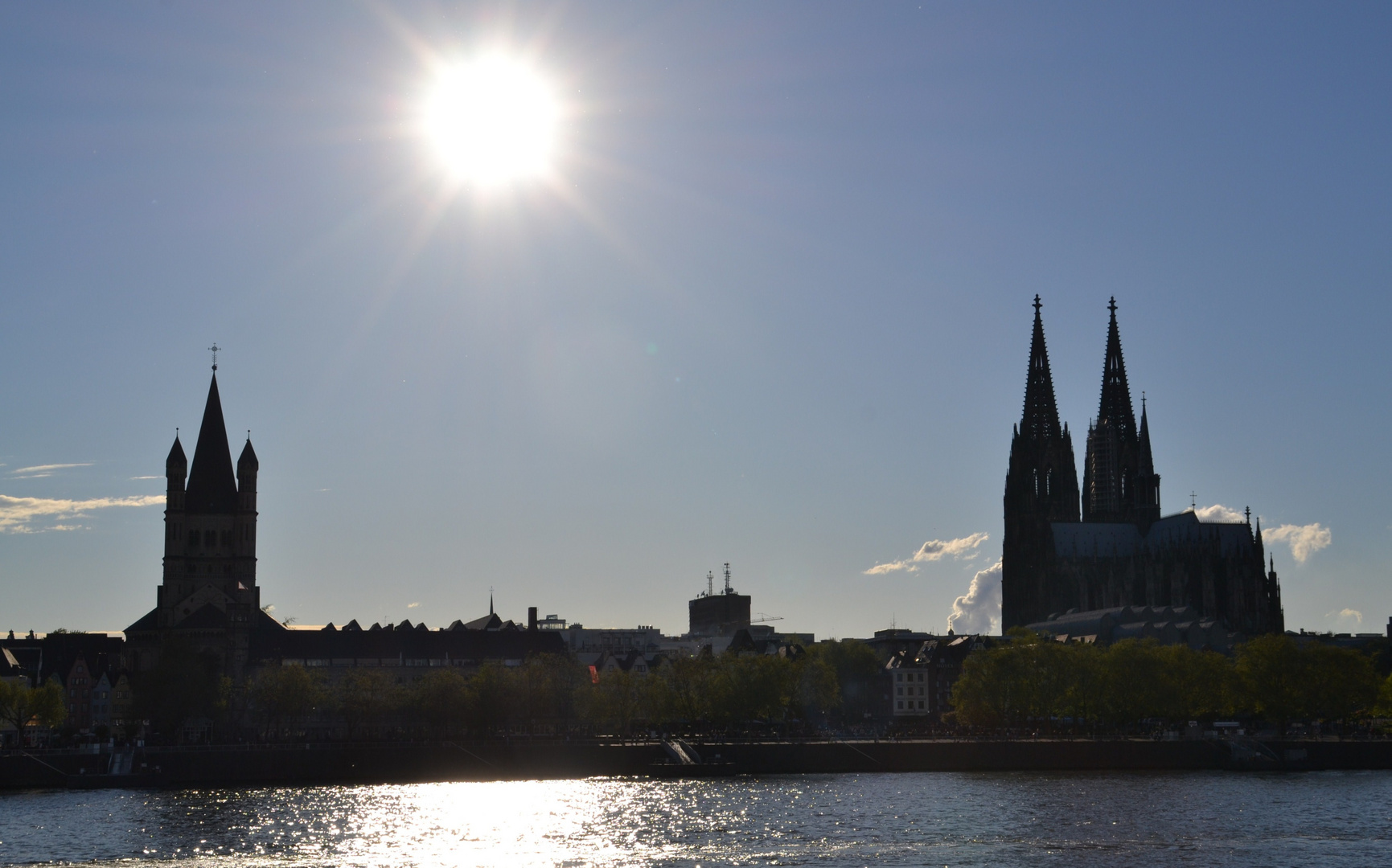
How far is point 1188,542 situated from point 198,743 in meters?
118

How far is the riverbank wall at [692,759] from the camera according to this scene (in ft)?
378

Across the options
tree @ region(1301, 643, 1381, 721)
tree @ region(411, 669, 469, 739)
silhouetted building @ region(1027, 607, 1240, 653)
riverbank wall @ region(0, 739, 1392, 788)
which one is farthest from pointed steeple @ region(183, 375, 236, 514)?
tree @ region(1301, 643, 1381, 721)

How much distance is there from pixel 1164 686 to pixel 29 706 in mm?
90776

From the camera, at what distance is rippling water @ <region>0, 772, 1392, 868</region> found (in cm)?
7238

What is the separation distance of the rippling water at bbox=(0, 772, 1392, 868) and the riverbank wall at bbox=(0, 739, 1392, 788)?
6.09 meters

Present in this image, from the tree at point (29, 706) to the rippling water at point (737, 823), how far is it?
29.8 m

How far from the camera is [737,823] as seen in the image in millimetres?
84062

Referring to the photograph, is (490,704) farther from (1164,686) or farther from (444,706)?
(1164,686)

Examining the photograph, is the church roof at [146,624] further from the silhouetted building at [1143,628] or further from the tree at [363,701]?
the silhouetted building at [1143,628]

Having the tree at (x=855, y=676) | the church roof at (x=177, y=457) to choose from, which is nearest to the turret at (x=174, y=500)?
the church roof at (x=177, y=457)

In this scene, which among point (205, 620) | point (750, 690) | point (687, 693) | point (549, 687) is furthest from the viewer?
point (205, 620)

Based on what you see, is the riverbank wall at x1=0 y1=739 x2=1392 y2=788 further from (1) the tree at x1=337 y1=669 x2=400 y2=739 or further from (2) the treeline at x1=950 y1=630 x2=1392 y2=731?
(1) the tree at x1=337 y1=669 x2=400 y2=739

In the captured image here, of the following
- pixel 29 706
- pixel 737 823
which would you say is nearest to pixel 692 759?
pixel 737 823

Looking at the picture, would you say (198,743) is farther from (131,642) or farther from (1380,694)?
(1380,694)
